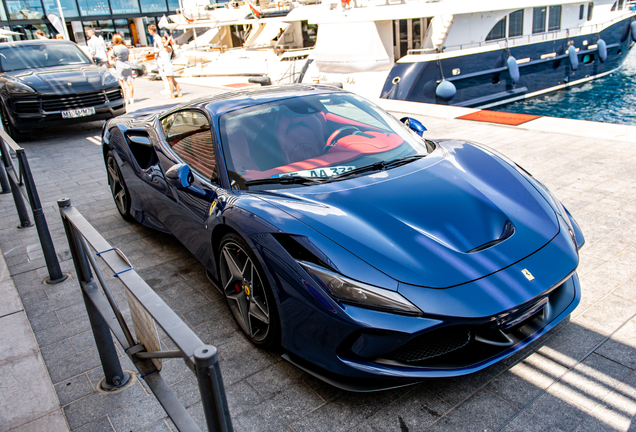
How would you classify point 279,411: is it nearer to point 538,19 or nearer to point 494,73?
point 494,73

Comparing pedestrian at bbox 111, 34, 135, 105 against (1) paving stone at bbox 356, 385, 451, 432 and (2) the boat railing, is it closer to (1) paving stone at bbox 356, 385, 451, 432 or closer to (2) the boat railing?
(2) the boat railing

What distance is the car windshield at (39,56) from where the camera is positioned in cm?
929

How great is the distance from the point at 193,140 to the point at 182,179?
0.49 m

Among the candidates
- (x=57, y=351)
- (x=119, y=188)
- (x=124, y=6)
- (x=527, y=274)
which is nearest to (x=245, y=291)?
(x=57, y=351)

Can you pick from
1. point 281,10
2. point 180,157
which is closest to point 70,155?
point 180,157

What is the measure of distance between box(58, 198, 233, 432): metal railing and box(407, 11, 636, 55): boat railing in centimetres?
1103

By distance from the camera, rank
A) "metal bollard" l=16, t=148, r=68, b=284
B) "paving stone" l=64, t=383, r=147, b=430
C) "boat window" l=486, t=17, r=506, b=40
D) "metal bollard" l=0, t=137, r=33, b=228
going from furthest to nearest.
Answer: "boat window" l=486, t=17, r=506, b=40 → "metal bollard" l=0, t=137, r=33, b=228 → "metal bollard" l=16, t=148, r=68, b=284 → "paving stone" l=64, t=383, r=147, b=430

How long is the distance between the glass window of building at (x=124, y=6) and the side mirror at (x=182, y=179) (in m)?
43.7

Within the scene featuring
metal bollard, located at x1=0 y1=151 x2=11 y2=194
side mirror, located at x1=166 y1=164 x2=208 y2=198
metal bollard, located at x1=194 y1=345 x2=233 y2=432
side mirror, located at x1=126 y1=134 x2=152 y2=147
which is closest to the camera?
metal bollard, located at x1=194 y1=345 x2=233 y2=432

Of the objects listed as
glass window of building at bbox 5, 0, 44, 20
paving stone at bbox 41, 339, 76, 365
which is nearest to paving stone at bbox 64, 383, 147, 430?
paving stone at bbox 41, 339, 76, 365

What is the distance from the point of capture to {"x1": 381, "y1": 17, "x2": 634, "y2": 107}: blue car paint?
1219 cm

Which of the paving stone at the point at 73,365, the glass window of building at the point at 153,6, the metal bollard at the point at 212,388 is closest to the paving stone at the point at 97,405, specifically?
the paving stone at the point at 73,365

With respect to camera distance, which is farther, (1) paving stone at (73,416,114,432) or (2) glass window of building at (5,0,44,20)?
(2) glass window of building at (5,0,44,20)

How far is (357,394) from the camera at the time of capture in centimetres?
230
